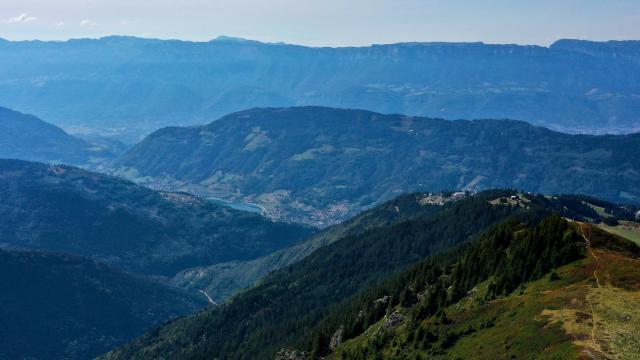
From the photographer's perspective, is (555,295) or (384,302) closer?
(555,295)

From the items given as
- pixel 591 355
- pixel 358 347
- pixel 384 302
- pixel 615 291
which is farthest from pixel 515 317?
pixel 384 302

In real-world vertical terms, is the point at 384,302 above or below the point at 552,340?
below

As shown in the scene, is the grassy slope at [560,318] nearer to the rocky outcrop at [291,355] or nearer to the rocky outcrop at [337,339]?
the rocky outcrop at [337,339]

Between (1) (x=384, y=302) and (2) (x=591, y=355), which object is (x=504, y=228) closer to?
(1) (x=384, y=302)

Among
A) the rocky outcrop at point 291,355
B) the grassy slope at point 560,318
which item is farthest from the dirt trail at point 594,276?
the rocky outcrop at point 291,355

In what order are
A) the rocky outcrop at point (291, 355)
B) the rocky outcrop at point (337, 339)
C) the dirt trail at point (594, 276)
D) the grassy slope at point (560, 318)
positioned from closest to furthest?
1. the dirt trail at point (594, 276)
2. the grassy slope at point (560, 318)
3. the rocky outcrop at point (337, 339)
4. the rocky outcrop at point (291, 355)

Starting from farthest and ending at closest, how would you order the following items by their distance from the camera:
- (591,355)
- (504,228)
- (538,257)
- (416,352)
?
(504,228)
(538,257)
(416,352)
(591,355)

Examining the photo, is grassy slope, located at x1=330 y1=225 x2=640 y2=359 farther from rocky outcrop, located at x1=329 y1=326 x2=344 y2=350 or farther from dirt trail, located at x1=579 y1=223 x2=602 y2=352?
rocky outcrop, located at x1=329 y1=326 x2=344 y2=350

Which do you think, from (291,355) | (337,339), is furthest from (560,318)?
(291,355)
